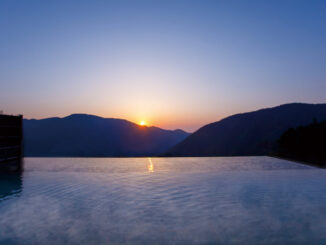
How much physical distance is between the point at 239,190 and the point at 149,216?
4.22m

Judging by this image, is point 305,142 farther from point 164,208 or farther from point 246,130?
point 246,130

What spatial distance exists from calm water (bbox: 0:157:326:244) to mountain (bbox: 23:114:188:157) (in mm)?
75626

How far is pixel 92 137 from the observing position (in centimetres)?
11088

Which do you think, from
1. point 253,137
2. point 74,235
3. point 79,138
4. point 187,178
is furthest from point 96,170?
point 79,138

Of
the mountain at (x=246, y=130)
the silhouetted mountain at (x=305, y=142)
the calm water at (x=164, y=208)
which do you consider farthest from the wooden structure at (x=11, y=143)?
the mountain at (x=246, y=130)

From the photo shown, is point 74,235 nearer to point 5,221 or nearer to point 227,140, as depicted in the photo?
point 5,221

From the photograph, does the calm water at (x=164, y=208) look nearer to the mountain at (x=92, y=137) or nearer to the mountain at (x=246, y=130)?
the mountain at (x=246, y=130)

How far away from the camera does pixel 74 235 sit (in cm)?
533

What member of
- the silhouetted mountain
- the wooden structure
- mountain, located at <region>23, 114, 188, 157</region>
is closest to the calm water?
the wooden structure

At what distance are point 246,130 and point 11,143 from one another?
213ft

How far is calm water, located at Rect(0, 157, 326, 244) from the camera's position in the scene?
5.31 metres

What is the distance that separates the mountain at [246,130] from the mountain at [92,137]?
23.5 metres

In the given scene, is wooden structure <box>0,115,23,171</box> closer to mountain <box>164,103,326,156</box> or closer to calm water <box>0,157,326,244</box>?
calm water <box>0,157,326,244</box>

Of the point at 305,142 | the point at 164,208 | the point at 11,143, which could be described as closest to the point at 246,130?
the point at 305,142
